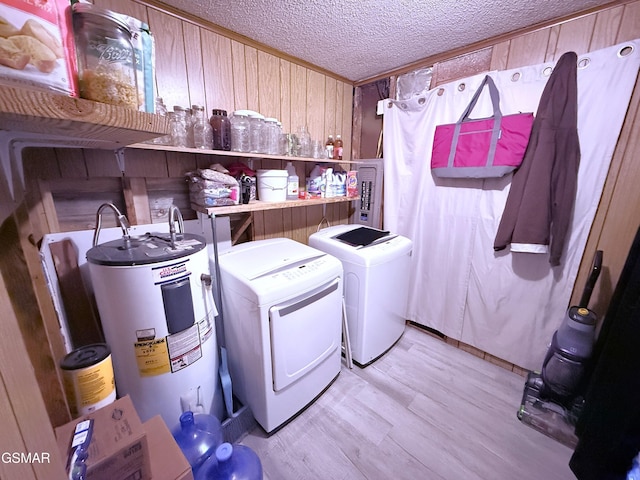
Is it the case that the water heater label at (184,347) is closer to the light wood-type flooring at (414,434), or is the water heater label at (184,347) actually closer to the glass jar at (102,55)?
the light wood-type flooring at (414,434)

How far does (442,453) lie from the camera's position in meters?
1.31

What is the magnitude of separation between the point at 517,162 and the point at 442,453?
5.40 ft

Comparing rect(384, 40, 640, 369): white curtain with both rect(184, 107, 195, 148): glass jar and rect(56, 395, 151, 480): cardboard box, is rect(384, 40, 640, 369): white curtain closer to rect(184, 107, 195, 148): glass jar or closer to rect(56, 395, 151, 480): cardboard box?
rect(184, 107, 195, 148): glass jar

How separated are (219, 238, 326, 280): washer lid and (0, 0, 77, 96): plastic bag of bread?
36.8 inches

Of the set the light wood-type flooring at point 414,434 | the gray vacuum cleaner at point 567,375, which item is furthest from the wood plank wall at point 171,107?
the gray vacuum cleaner at point 567,375

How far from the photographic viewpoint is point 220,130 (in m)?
1.39

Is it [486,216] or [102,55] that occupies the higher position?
[102,55]

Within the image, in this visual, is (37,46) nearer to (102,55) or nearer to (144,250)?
(102,55)

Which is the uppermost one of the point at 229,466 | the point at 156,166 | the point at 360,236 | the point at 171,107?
the point at 171,107

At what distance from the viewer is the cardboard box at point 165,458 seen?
27.9 inches

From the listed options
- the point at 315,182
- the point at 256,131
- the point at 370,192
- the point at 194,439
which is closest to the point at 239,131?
the point at 256,131

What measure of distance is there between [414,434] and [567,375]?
889 millimetres

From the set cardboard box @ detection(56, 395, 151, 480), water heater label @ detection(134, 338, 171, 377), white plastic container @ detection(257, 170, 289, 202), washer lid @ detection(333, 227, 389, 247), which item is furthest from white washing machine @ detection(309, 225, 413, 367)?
cardboard box @ detection(56, 395, 151, 480)

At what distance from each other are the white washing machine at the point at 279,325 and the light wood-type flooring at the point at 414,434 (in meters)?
0.14
